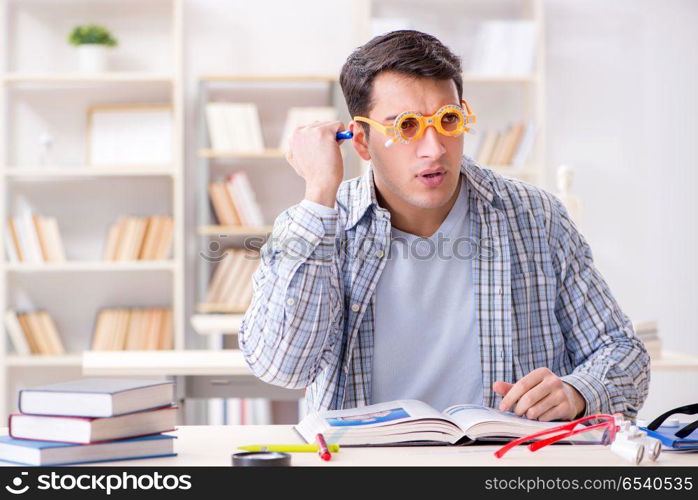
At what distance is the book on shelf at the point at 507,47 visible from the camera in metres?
4.40

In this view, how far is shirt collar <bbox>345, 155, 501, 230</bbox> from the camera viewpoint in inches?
69.8

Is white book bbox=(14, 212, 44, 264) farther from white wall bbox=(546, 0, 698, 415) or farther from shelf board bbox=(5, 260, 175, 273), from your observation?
white wall bbox=(546, 0, 698, 415)

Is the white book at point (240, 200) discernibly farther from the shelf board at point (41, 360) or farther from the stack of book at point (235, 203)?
the shelf board at point (41, 360)

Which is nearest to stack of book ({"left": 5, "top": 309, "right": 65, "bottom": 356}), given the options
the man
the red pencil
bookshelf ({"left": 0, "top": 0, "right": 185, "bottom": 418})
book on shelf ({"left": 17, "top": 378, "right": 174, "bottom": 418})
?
bookshelf ({"left": 0, "top": 0, "right": 185, "bottom": 418})

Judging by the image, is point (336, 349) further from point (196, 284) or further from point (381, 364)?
point (196, 284)

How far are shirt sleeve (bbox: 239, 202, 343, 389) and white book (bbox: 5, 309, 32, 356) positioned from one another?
3.06 metres

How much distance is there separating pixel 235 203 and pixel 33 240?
998mm

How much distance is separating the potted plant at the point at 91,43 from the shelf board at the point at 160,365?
73.3 inches

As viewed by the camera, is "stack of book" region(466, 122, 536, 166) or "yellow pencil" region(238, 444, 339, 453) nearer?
"yellow pencil" region(238, 444, 339, 453)

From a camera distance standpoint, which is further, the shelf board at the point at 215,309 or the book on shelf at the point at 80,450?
the shelf board at the point at 215,309

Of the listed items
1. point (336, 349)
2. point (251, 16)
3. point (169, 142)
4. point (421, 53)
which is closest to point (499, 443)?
point (336, 349)

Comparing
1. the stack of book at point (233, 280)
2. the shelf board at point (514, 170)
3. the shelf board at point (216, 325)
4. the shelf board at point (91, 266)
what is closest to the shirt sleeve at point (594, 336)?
the shelf board at point (216, 325)

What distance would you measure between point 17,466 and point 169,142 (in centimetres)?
336
